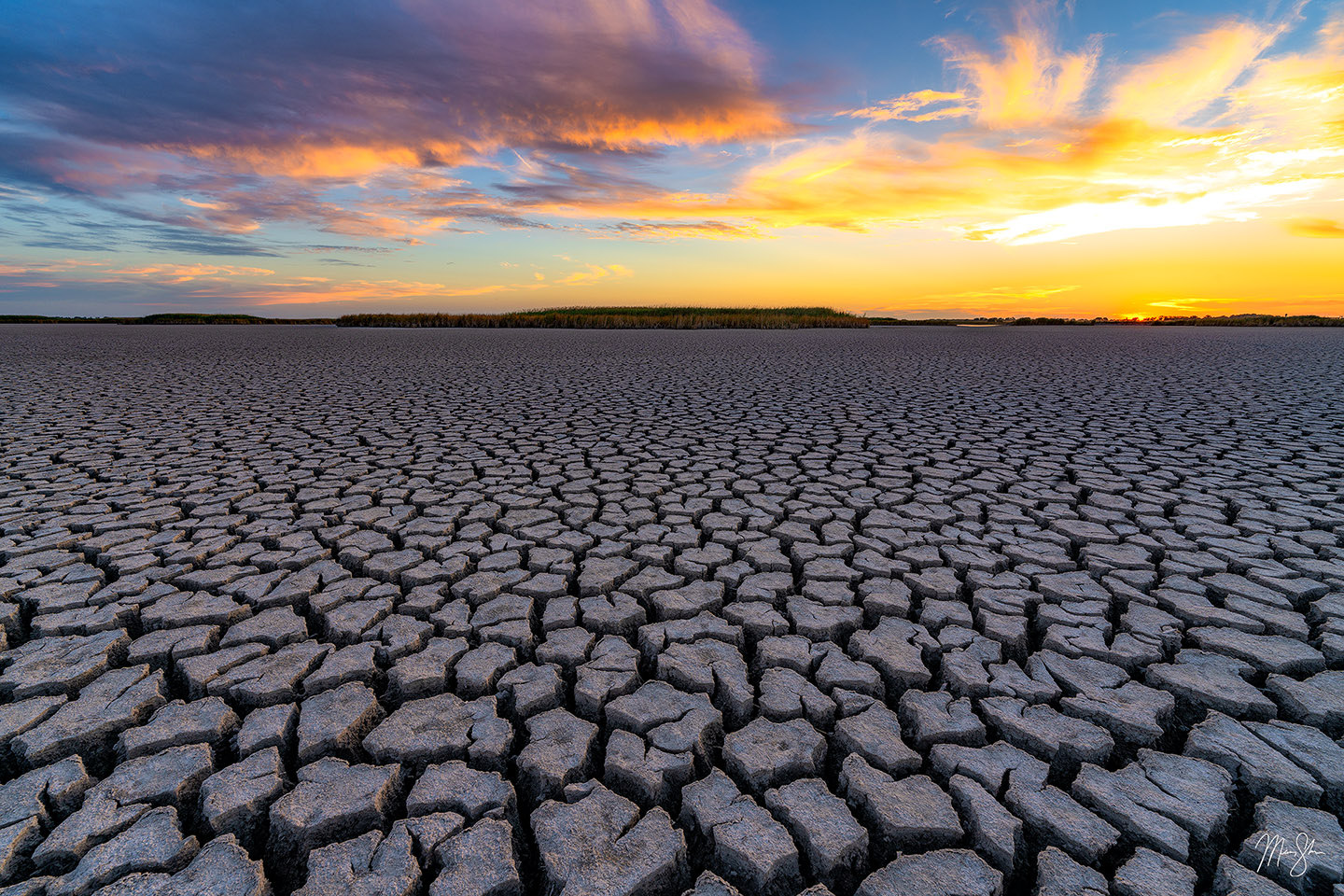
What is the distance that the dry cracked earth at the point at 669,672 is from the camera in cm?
131

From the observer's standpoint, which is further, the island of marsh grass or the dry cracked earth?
the island of marsh grass

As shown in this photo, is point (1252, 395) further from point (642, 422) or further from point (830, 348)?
point (830, 348)

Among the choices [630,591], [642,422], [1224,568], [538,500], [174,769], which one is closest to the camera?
[174,769]

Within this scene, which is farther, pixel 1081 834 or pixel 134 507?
pixel 134 507

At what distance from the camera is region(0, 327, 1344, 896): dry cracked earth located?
131cm

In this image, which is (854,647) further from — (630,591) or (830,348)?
(830,348)

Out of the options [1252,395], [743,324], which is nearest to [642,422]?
[1252,395]

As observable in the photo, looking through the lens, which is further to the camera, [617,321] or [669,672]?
[617,321]

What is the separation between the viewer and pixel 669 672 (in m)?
1.90

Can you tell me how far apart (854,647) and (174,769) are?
176 cm

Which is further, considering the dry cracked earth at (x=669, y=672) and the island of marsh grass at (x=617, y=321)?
the island of marsh grass at (x=617, y=321)

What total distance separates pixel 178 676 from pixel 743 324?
2939 cm

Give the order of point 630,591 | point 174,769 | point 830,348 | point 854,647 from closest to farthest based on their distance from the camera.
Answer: point 174,769 < point 854,647 < point 630,591 < point 830,348

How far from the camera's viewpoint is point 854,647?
2.02 metres
